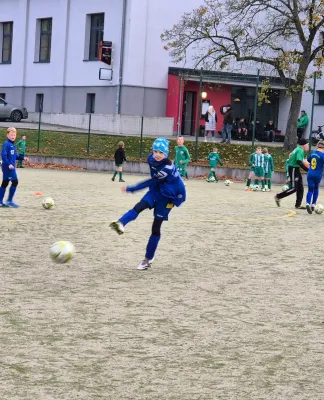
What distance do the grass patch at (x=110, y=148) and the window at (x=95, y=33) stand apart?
9.22 m

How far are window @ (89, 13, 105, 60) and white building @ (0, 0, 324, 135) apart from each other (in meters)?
0.04

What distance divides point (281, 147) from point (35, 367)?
114 ft

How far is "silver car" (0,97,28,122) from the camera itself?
49.2 meters

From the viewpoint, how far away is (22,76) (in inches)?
2173

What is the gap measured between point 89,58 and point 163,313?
43.1 metres

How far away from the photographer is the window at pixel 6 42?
56.9m

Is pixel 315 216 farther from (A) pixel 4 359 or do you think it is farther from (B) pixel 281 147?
(B) pixel 281 147

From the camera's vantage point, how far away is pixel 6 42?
5728 cm

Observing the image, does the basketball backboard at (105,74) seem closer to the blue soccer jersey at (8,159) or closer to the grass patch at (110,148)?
the grass patch at (110,148)

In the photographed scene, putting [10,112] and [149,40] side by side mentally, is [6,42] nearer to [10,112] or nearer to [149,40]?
[10,112]

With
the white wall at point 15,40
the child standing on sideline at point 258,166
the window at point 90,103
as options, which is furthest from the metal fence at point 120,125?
the child standing on sideline at point 258,166

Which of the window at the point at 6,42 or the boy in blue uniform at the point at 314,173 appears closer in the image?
the boy in blue uniform at the point at 314,173

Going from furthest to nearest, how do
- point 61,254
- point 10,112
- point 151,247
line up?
point 10,112 < point 151,247 < point 61,254

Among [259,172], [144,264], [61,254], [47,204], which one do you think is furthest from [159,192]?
[259,172]
